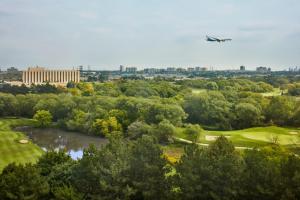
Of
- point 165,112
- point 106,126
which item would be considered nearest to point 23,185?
point 106,126

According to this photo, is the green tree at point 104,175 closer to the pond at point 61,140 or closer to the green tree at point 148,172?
the green tree at point 148,172

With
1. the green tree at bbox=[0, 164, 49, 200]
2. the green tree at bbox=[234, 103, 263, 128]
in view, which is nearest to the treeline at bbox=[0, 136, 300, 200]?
the green tree at bbox=[0, 164, 49, 200]

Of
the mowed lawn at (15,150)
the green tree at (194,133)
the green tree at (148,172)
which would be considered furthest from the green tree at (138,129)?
the green tree at (148,172)

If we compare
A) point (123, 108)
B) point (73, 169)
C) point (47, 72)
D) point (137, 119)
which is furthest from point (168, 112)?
point (47, 72)

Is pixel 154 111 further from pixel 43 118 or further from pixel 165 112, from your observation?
pixel 43 118

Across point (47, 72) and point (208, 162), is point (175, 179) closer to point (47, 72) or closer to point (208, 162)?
point (208, 162)
